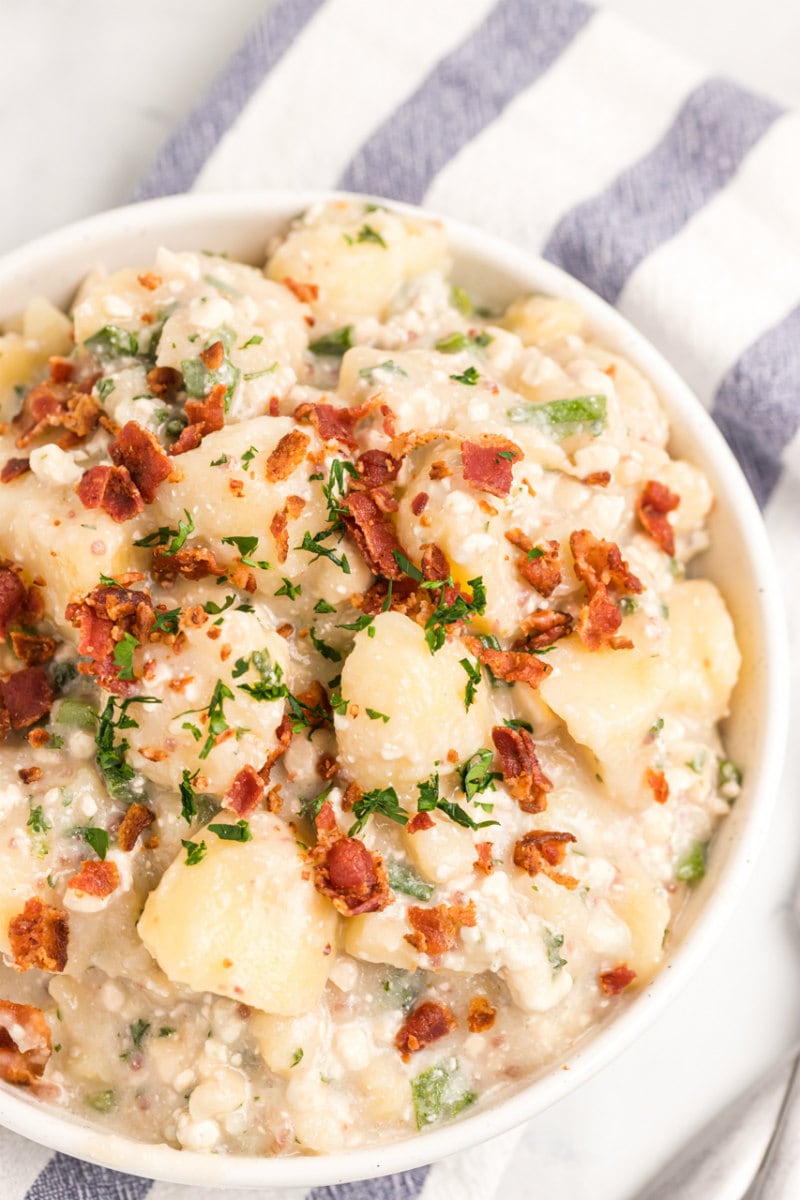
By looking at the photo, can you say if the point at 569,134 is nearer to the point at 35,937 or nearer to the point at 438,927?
the point at 438,927

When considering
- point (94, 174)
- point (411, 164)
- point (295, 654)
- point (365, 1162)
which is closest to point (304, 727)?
point (295, 654)

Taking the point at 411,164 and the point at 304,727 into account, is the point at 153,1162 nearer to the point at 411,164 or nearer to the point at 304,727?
the point at 304,727

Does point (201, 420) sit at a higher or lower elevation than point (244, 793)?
higher

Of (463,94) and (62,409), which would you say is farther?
(463,94)

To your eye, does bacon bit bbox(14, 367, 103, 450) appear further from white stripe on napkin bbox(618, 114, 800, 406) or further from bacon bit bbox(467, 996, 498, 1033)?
white stripe on napkin bbox(618, 114, 800, 406)

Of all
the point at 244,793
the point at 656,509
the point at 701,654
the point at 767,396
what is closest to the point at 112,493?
the point at 244,793

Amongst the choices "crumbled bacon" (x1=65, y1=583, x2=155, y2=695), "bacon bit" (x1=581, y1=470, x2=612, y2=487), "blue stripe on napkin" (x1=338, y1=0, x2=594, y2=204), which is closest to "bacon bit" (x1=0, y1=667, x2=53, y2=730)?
"crumbled bacon" (x1=65, y1=583, x2=155, y2=695)

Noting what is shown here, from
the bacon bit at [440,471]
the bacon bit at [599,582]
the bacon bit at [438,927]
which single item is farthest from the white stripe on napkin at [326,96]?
the bacon bit at [438,927]
